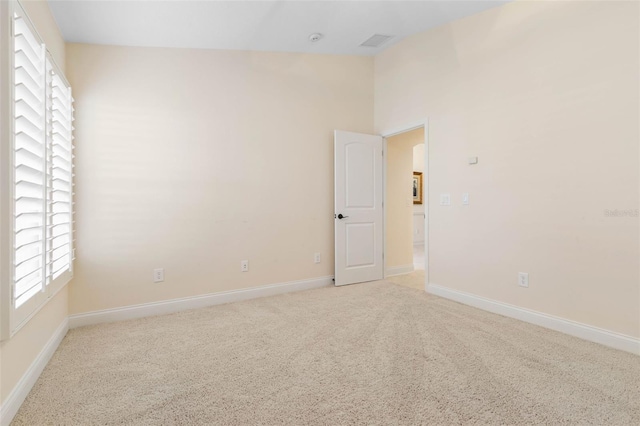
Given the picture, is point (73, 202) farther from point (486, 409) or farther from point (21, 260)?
point (486, 409)

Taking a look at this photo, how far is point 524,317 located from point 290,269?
2.41 meters

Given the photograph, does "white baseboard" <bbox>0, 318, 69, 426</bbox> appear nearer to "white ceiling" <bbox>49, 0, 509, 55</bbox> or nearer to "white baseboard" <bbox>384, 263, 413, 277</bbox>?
"white ceiling" <bbox>49, 0, 509, 55</bbox>

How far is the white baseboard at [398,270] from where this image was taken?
468 centimetres

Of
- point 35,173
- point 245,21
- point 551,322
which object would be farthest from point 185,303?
point 551,322

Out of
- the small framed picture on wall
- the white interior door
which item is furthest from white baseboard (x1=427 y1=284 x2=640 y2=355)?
the small framed picture on wall

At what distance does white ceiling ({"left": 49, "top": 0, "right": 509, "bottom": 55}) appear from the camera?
2.59m

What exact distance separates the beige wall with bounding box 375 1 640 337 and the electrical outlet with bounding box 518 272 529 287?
4 cm

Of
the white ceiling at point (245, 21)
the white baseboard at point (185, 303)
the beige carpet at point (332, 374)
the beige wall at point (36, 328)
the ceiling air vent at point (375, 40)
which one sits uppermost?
the ceiling air vent at point (375, 40)

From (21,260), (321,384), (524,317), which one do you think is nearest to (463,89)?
(524,317)

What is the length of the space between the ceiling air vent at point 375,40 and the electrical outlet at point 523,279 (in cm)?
290

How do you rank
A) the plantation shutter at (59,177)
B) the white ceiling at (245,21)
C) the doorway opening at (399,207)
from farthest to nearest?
1. the doorway opening at (399,207)
2. the white ceiling at (245,21)
3. the plantation shutter at (59,177)

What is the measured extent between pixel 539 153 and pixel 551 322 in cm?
142

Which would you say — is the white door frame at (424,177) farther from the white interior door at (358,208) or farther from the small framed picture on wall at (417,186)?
the small framed picture on wall at (417,186)

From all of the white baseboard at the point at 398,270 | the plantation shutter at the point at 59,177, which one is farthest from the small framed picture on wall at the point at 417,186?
the plantation shutter at the point at 59,177
